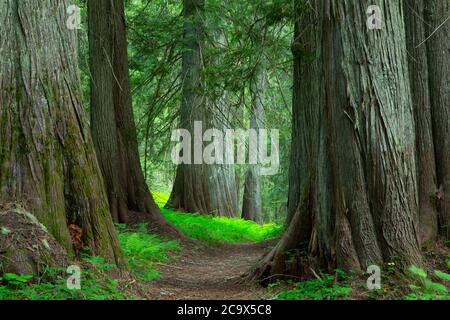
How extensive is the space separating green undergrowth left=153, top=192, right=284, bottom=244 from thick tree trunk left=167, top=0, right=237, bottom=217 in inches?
25.2

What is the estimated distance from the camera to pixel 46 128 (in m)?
5.82

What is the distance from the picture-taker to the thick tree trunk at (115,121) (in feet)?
36.4

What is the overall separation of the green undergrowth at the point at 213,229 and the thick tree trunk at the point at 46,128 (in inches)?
277

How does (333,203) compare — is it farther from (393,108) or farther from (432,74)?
(432,74)

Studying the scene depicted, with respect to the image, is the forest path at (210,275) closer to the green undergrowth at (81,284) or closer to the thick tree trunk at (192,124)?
the green undergrowth at (81,284)

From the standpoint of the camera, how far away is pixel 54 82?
234 inches

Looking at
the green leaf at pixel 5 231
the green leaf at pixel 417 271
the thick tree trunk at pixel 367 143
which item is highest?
the thick tree trunk at pixel 367 143

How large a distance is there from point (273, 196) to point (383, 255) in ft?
63.1

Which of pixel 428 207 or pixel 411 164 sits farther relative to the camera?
pixel 428 207

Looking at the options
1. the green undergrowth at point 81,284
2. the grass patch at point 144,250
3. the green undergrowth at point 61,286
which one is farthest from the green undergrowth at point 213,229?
the green undergrowth at point 61,286

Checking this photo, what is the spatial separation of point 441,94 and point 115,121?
6621mm

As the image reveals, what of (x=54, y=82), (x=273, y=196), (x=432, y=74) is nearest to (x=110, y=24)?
(x=54, y=82)

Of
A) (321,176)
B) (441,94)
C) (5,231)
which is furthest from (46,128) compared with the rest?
(441,94)

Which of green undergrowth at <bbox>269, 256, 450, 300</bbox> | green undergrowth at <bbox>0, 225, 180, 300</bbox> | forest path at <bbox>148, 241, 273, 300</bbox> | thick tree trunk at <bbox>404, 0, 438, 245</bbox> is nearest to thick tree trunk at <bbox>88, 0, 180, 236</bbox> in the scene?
forest path at <bbox>148, 241, 273, 300</bbox>
